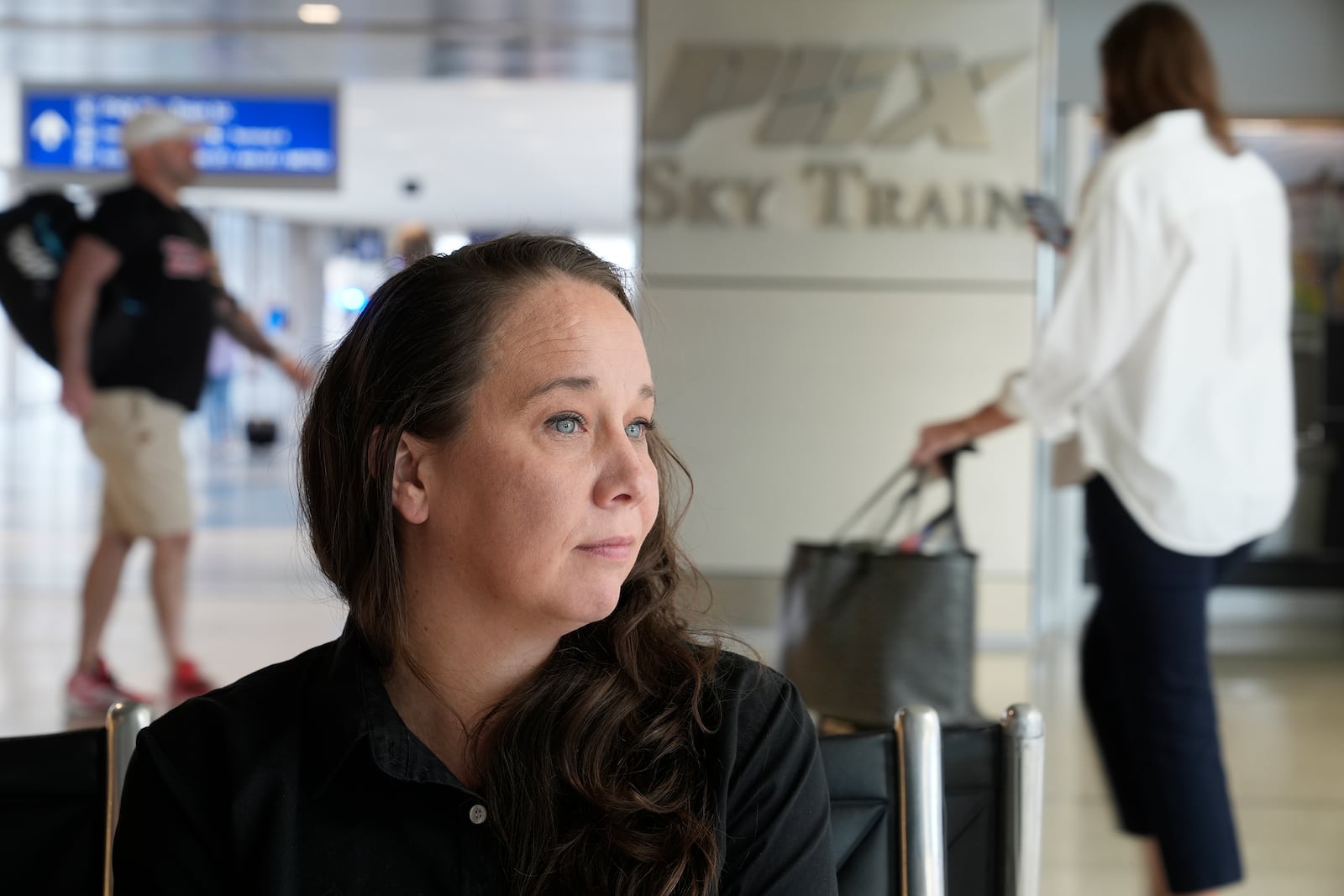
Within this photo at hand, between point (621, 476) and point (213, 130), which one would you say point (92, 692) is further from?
point (213, 130)

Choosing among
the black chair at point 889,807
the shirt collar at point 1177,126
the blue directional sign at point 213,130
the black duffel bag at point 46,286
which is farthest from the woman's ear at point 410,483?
the blue directional sign at point 213,130

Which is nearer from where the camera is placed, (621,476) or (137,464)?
(621,476)

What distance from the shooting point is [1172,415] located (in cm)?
260

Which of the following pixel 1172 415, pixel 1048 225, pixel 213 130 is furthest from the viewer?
pixel 213 130

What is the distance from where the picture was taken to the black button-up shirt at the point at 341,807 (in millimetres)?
1163

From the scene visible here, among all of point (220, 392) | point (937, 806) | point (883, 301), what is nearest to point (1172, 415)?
point (937, 806)

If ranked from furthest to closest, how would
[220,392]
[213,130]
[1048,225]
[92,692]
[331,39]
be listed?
[220,392]
[213,130]
[331,39]
[92,692]
[1048,225]

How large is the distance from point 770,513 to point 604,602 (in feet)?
16.9

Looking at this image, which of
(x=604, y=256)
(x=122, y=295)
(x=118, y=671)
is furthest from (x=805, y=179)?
(x=604, y=256)

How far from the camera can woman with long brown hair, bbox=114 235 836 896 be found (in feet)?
3.86

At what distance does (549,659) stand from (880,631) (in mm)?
1388

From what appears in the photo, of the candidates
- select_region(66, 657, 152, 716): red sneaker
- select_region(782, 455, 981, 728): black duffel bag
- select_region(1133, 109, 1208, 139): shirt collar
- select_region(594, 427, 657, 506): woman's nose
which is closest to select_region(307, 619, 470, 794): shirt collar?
select_region(594, 427, 657, 506): woman's nose

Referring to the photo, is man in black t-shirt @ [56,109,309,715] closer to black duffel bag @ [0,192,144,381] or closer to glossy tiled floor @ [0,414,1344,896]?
black duffel bag @ [0,192,144,381]

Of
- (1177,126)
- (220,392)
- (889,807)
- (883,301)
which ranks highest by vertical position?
(1177,126)
